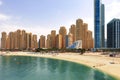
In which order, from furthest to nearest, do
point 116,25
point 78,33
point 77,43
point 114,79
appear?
point 78,33 → point 116,25 → point 77,43 → point 114,79

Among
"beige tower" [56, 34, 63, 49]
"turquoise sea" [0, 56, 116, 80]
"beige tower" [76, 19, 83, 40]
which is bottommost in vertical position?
"turquoise sea" [0, 56, 116, 80]

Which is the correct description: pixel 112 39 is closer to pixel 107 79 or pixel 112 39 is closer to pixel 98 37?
pixel 98 37

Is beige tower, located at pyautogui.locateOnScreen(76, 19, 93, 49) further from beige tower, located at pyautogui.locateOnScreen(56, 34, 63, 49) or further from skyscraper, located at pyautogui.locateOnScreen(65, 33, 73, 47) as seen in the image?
beige tower, located at pyautogui.locateOnScreen(56, 34, 63, 49)

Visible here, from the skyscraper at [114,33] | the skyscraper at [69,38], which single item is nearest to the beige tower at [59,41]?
the skyscraper at [69,38]

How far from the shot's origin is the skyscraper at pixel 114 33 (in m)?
177

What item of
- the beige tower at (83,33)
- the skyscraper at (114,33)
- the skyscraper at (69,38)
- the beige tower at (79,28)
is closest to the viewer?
the skyscraper at (114,33)

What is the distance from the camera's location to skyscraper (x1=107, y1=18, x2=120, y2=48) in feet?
582

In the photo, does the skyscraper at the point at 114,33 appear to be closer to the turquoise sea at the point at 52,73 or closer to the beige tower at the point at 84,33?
the beige tower at the point at 84,33

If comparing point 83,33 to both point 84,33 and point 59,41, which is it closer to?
point 84,33

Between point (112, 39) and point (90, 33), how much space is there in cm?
2145

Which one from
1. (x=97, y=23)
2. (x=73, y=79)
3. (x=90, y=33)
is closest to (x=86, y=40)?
(x=90, y=33)

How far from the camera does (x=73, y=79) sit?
142 feet

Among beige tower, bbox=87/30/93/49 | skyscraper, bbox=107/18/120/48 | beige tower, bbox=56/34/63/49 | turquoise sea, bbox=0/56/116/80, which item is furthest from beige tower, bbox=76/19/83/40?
turquoise sea, bbox=0/56/116/80

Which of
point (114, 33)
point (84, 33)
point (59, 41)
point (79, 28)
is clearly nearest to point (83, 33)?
point (84, 33)
